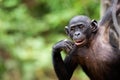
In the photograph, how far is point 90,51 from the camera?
757cm

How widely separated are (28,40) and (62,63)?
3832 mm

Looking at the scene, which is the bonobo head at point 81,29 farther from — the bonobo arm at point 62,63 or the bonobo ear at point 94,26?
the bonobo arm at point 62,63

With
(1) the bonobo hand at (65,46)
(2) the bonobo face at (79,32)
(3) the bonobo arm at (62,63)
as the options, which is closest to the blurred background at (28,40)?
(3) the bonobo arm at (62,63)

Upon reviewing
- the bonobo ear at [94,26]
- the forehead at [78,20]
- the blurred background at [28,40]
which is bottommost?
the blurred background at [28,40]

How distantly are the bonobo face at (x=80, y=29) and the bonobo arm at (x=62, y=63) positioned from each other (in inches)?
6.1

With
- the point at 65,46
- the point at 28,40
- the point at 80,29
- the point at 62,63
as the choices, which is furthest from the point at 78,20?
the point at 28,40

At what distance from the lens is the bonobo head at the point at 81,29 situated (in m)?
7.34

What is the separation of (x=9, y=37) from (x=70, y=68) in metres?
3.73

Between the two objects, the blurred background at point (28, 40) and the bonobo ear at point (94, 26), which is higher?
the bonobo ear at point (94, 26)

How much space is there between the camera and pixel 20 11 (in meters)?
11.2

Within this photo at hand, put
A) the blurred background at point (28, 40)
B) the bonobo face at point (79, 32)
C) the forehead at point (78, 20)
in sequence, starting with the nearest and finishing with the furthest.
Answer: the bonobo face at point (79, 32) → the forehead at point (78, 20) → the blurred background at point (28, 40)

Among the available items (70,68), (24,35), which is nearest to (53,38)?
(24,35)

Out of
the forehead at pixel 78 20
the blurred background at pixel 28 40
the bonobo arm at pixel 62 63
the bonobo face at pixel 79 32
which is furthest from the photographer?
the blurred background at pixel 28 40

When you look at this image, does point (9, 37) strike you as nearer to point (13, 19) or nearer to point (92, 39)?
point (13, 19)
